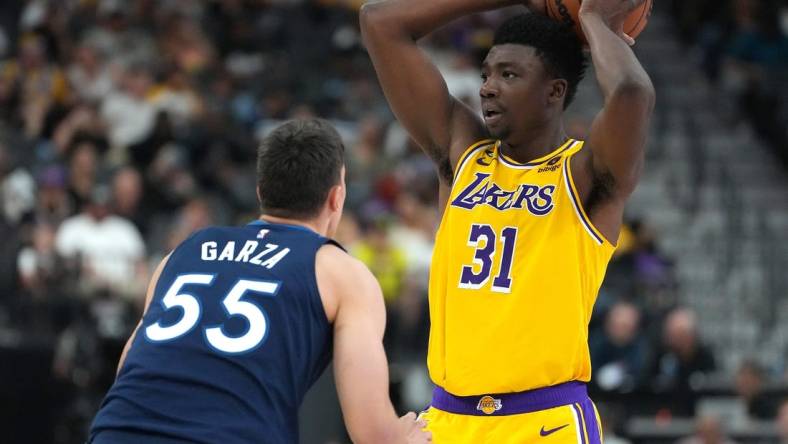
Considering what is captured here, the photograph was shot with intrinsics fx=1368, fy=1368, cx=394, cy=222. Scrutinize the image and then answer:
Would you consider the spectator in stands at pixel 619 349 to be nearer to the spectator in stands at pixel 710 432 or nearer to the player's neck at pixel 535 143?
the spectator in stands at pixel 710 432

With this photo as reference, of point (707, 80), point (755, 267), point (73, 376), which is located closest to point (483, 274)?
point (73, 376)

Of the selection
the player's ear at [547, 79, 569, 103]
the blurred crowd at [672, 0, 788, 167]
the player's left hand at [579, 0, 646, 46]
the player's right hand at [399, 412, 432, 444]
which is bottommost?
the player's right hand at [399, 412, 432, 444]

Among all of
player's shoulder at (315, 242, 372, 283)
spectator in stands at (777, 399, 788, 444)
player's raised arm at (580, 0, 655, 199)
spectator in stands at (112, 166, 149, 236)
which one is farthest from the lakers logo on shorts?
spectator in stands at (112, 166, 149, 236)

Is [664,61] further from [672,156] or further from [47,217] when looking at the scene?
[47,217]

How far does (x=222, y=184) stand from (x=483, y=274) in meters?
9.02

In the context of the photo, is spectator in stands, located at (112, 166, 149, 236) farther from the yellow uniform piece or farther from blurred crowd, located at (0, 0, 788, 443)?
the yellow uniform piece

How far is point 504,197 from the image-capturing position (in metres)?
5.43

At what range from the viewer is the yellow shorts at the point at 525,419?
204 inches

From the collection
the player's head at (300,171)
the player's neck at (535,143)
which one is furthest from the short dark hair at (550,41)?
the player's head at (300,171)

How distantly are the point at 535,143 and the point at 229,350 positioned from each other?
5.87 ft

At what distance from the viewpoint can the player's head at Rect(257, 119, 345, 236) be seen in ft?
15.2

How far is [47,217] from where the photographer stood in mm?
12562

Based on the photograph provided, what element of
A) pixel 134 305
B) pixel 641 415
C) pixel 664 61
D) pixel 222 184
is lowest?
pixel 641 415

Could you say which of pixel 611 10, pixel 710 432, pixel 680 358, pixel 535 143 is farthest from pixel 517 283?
pixel 680 358
